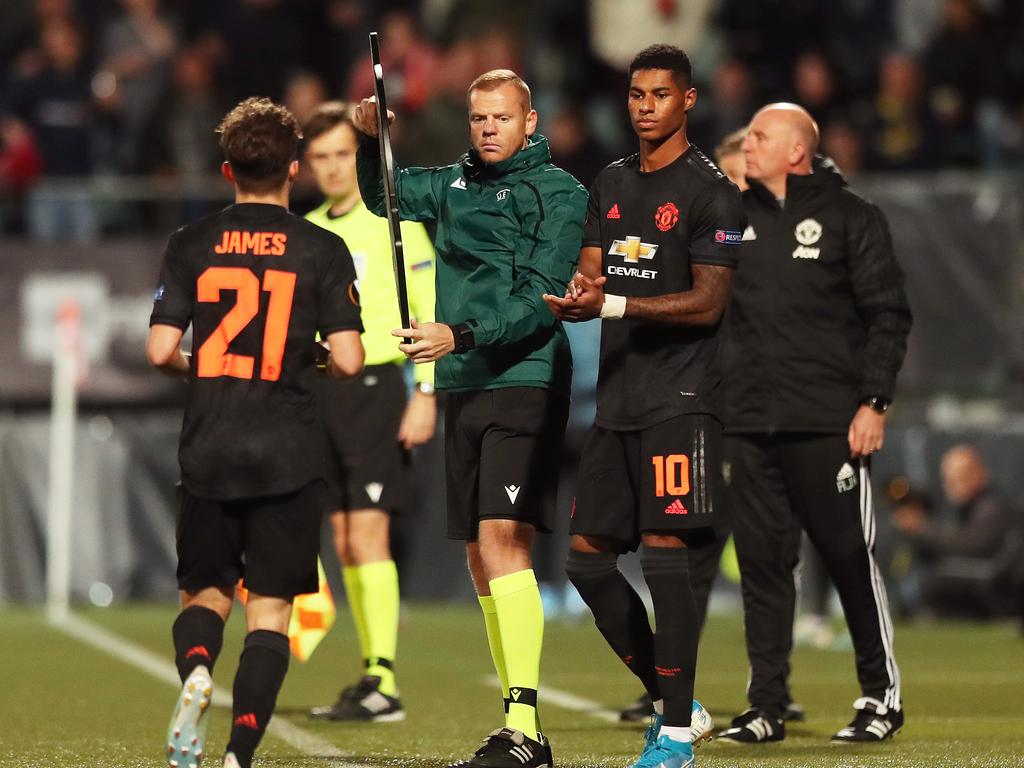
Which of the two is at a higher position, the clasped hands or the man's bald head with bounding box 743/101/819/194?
the man's bald head with bounding box 743/101/819/194

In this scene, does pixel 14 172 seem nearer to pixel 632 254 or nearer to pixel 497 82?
pixel 497 82

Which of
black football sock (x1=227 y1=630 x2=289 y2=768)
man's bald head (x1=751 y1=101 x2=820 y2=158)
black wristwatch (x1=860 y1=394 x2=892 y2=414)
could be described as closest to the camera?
black football sock (x1=227 y1=630 x2=289 y2=768)

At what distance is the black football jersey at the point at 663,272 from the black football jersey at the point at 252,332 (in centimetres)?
101

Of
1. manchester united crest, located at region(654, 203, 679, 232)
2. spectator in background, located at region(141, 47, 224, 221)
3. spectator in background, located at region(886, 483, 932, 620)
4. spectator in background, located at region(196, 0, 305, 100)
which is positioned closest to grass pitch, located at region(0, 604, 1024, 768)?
spectator in background, located at region(886, 483, 932, 620)

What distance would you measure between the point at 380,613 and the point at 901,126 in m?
9.17

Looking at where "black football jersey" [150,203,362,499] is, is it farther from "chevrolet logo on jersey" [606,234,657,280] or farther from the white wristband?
"chevrolet logo on jersey" [606,234,657,280]

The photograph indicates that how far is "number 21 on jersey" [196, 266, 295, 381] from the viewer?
5645 millimetres

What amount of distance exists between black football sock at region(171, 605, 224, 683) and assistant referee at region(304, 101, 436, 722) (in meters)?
2.60

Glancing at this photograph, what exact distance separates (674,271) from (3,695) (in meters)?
4.25

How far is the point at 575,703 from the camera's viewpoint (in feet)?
28.6

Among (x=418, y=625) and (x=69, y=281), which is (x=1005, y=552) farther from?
(x=69, y=281)

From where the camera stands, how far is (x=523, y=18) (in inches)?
688

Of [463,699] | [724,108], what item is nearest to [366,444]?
[463,699]

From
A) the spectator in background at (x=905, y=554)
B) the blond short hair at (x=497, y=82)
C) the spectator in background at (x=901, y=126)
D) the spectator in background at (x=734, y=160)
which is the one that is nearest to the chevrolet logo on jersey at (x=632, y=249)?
the blond short hair at (x=497, y=82)
